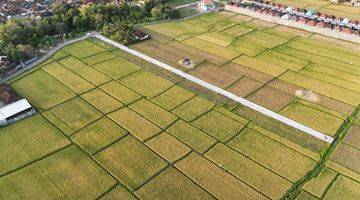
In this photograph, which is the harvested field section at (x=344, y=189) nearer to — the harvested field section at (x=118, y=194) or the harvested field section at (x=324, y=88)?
the harvested field section at (x=324, y=88)

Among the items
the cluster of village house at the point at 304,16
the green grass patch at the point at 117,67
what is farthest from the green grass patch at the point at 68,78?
the cluster of village house at the point at 304,16

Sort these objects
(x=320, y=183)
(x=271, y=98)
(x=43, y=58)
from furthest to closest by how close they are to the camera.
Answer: (x=43, y=58) < (x=271, y=98) < (x=320, y=183)

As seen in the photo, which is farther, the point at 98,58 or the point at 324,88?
the point at 98,58

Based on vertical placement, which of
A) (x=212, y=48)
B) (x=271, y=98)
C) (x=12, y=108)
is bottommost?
(x=271, y=98)

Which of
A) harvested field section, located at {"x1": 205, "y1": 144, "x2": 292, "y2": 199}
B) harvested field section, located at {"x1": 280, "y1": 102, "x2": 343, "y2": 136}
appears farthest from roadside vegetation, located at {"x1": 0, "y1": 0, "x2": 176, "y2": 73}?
harvested field section, located at {"x1": 205, "y1": 144, "x2": 292, "y2": 199}

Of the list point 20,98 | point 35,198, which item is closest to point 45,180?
point 35,198

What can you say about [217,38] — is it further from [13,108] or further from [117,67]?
[13,108]

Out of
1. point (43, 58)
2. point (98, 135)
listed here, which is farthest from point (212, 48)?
point (98, 135)
